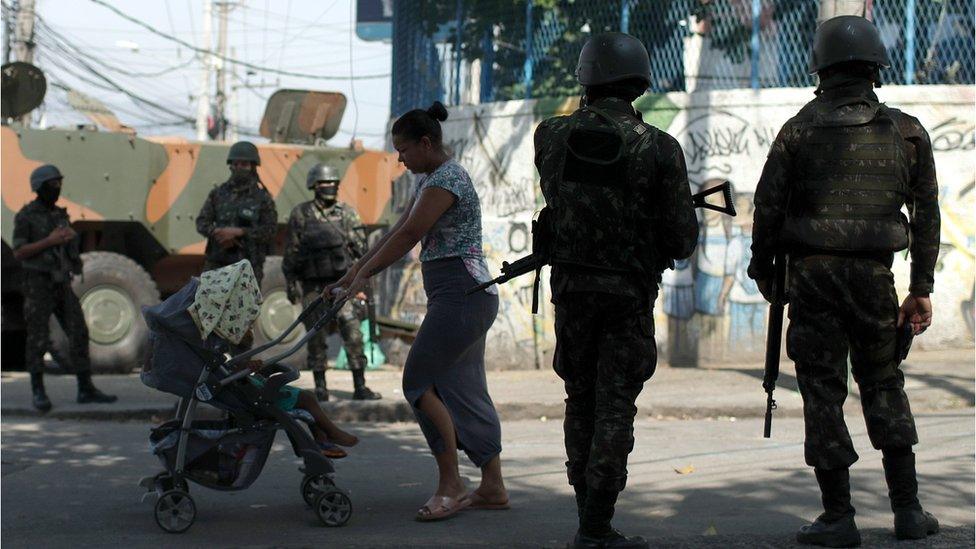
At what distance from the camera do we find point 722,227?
12.2m

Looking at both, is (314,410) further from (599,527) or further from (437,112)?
(599,527)

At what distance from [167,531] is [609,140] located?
2.42m

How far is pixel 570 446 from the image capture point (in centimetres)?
484

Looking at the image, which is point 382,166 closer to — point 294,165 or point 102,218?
point 294,165

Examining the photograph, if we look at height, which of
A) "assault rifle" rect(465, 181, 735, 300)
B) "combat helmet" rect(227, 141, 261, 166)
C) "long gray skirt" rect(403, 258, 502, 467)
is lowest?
"long gray skirt" rect(403, 258, 502, 467)

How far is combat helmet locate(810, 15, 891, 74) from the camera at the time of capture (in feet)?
15.9

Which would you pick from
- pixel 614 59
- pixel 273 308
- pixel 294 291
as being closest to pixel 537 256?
pixel 614 59

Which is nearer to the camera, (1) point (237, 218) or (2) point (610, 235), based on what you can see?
(2) point (610, 235)

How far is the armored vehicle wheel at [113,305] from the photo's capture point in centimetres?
1316

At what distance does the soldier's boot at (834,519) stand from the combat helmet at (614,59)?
1.54m

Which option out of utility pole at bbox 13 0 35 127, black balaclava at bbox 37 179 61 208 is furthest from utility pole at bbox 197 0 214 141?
black balaclava at bbox 37 179 61 208

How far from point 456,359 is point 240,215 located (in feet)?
14.0

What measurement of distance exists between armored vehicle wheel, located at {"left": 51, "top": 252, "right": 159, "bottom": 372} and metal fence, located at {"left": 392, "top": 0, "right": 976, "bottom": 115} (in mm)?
3523

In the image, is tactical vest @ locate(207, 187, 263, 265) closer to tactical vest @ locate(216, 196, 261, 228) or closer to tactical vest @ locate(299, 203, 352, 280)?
tactical vest @ locate(216, 196, 261, 228)
